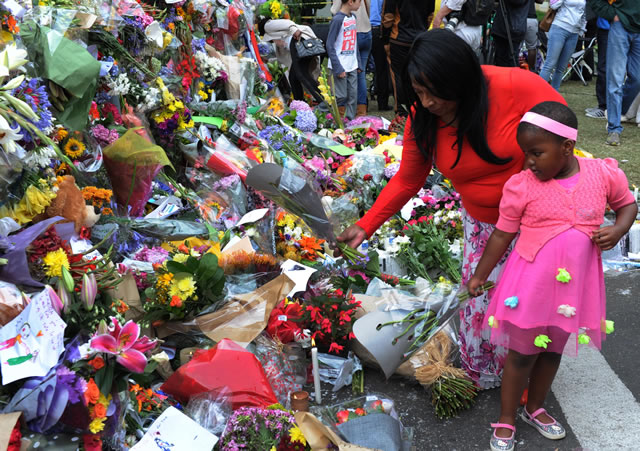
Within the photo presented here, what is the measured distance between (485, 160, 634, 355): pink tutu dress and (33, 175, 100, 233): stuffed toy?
202 cm

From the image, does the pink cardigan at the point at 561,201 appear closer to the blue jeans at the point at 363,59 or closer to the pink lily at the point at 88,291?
the pink lily at the point at 88,291

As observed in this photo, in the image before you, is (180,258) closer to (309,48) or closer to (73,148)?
(73,148)

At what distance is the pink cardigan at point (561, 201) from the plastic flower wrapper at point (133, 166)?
2118mm

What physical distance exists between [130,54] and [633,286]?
374 cm

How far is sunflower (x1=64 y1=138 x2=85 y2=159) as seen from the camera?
3.64m

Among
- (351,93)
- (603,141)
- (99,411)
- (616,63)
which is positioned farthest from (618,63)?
(99,411)

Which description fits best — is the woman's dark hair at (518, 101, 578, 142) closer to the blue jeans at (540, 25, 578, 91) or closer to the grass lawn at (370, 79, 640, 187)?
the grass lawn at (370, 79, 640, 187)

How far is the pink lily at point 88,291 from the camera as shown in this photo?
2.53 m

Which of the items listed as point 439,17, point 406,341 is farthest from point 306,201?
point 439,17

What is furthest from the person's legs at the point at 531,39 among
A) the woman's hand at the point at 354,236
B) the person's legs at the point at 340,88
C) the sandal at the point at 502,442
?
the sandal at the point at 502,442

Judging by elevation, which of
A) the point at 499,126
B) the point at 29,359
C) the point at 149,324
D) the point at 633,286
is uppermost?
the point at 499,126

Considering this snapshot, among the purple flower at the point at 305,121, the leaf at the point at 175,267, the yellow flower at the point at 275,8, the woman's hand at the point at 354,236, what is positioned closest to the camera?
the woman's hand at the point at 354,236

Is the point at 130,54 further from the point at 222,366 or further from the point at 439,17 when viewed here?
the point at 439,17

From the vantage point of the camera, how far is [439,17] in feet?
23.6
